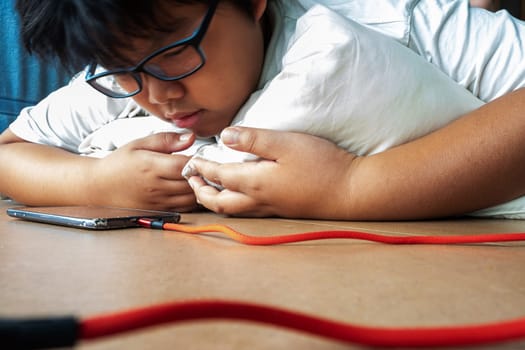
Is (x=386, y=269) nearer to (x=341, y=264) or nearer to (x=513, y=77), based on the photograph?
(x=341, y=264)

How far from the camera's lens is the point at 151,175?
777 millimetres

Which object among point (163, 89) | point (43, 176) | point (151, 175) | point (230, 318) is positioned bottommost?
point (43, 176)

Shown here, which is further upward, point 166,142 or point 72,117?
point 166,142

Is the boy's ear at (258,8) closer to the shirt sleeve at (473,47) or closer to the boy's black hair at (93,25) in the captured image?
the boy's black hair at (93,25)

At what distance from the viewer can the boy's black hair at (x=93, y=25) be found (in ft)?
2.22

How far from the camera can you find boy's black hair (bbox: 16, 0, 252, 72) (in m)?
0.68

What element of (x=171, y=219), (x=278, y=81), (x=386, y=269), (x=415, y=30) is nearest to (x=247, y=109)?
(x=278, y=81)

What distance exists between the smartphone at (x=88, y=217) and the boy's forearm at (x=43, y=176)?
0.17 metres

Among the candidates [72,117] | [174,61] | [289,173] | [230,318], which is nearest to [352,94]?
[289,173]

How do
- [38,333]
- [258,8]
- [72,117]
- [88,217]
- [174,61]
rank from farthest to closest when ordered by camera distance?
[72,117]
[258,8]
[174,61]
[88,217]
[38,333]

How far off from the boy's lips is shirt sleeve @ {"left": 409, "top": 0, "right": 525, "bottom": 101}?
13.9 inches

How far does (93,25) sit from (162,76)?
4.2 inches

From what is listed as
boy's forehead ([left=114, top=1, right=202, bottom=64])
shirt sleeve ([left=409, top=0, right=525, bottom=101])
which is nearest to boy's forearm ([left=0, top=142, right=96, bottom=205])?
boy's forehead ([left=114, top=1, right=202, bottom=64])

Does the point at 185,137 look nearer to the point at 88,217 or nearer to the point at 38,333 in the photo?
the point at 88,217
